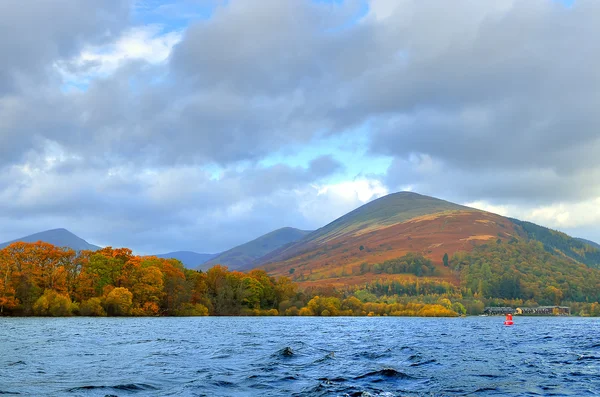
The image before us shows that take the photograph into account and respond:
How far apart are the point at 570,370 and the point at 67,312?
129 meters

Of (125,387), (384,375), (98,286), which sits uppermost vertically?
(98,286)

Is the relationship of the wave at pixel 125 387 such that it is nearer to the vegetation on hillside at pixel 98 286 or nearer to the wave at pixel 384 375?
the wave at pixel 384 375

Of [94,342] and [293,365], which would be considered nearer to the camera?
[293,365]

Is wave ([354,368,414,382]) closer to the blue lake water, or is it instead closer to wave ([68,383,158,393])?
the blue lake water

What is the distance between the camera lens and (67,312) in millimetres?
140125

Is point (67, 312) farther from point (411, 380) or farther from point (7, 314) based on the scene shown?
point (411, 380)

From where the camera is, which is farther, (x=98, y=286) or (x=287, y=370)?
(x=98, y=286)

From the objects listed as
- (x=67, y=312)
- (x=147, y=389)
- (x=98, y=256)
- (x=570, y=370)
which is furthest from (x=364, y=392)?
(x=98, y=256)

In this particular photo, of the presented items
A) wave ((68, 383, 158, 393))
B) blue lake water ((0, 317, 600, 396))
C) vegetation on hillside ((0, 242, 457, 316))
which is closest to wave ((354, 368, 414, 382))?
blue lake water ((0, 317, 600, 396))

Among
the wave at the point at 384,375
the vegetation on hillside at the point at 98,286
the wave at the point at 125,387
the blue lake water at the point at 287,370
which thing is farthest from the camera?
the vegetation on hillside at the point at 98,286

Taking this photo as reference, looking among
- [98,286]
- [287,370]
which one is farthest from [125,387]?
[98,286]

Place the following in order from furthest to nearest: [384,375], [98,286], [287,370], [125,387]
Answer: [98,286]
[287,370]
[384,375]
[125,387]

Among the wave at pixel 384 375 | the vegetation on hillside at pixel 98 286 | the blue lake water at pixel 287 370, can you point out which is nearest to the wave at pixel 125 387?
the blue lake water at pixel 287 370

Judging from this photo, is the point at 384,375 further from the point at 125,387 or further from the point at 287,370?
the point at 125,387
